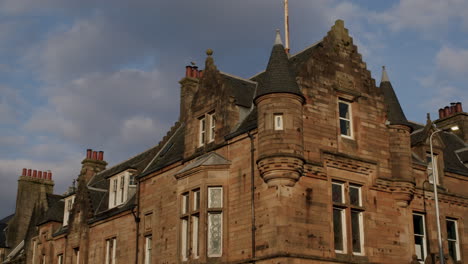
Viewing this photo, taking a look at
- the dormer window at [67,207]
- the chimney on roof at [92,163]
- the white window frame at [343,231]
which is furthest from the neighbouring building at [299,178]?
the chimney on roof at [92,163]

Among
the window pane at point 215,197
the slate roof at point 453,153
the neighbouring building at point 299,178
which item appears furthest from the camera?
the slate roof at point 453,153

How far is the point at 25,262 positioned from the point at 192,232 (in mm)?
28246

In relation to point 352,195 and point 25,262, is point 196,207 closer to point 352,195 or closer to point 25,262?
point 352,195

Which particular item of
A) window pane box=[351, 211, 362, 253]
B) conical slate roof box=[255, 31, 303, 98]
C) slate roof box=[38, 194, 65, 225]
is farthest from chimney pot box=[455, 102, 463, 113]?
slate roof box=[38, 194, 65, 225]

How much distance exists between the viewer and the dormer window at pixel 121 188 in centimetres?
3962

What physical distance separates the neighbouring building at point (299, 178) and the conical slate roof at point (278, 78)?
0.06 m

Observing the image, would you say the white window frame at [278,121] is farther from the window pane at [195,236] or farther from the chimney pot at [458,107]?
the chimney pot at [458,107]

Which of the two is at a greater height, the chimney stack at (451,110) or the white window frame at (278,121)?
the chimney stack at (451,110)

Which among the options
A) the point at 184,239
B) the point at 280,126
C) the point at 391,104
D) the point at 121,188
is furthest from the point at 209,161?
the point at 121,188

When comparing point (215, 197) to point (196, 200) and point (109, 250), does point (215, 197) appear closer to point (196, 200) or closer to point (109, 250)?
point (196, 200)

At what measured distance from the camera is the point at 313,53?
1170 inches

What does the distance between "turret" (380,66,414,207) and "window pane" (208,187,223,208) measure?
8382 mm

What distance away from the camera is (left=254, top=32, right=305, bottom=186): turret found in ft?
86.1

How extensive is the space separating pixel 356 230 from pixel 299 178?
13.8ft
